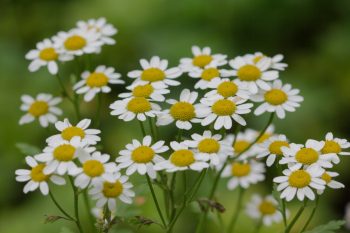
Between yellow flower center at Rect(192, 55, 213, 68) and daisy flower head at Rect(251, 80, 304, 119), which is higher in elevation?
yellow flower center at Rect(192, 55, 213, 68)

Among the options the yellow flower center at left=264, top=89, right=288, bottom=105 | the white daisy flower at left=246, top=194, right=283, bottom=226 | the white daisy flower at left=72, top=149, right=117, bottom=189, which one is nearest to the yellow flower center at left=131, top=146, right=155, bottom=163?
the white daisy flower at left=72, top=149, right=117, bottom=189

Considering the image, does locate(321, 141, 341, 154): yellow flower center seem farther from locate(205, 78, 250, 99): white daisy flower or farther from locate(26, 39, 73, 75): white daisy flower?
locate(26, 39, 73, 75): white daisy flower

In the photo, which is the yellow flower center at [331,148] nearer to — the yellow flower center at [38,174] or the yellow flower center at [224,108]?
the yellow flower center at [224,108]

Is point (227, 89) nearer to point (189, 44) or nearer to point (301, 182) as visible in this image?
point (301, 182)

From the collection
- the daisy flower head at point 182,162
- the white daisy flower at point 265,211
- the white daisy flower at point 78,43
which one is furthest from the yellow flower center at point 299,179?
the white daisy flower at point 78,43

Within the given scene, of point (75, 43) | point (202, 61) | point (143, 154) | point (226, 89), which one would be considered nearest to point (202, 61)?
point (202, 61)

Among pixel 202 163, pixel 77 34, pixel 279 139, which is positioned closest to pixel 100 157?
pixel 202 163
